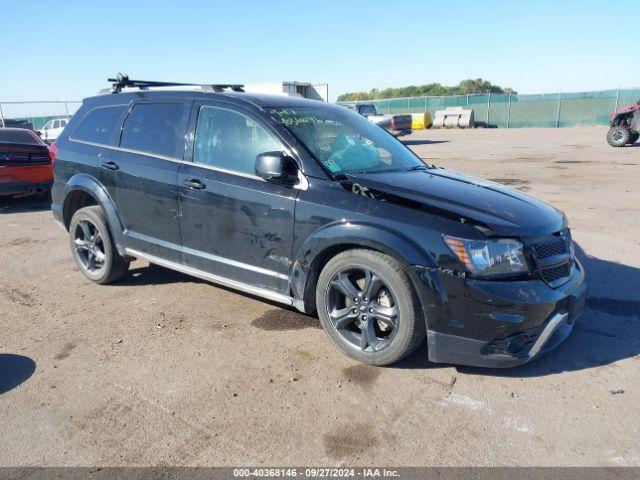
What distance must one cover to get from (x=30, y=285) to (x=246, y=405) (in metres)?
3.42

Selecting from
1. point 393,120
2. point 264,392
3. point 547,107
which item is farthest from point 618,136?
point 547,107

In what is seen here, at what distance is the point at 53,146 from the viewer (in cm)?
554

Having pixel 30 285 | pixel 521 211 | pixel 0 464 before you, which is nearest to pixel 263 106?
pixel 521 211

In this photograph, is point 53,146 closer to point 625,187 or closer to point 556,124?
point 625,187

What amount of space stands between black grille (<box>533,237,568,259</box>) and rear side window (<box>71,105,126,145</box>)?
154 inches

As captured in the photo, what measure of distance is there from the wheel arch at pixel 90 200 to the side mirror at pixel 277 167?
1936 millimetres

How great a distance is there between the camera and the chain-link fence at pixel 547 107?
36.1m

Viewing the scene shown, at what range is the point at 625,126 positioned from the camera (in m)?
18.4

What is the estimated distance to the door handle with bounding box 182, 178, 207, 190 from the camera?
13.2ft

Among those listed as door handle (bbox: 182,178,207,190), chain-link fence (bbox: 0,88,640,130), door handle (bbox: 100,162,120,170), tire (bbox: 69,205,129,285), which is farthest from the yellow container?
door handle (bbox: 182,178,207,190)

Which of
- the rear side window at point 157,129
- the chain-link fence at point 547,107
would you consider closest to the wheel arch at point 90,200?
the rear side window at point 157,129

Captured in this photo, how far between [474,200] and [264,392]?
1876 mm

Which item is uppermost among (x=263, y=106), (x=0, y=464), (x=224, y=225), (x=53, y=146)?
(x=263, y=106)

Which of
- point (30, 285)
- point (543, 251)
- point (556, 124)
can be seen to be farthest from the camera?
point (556, 124)
